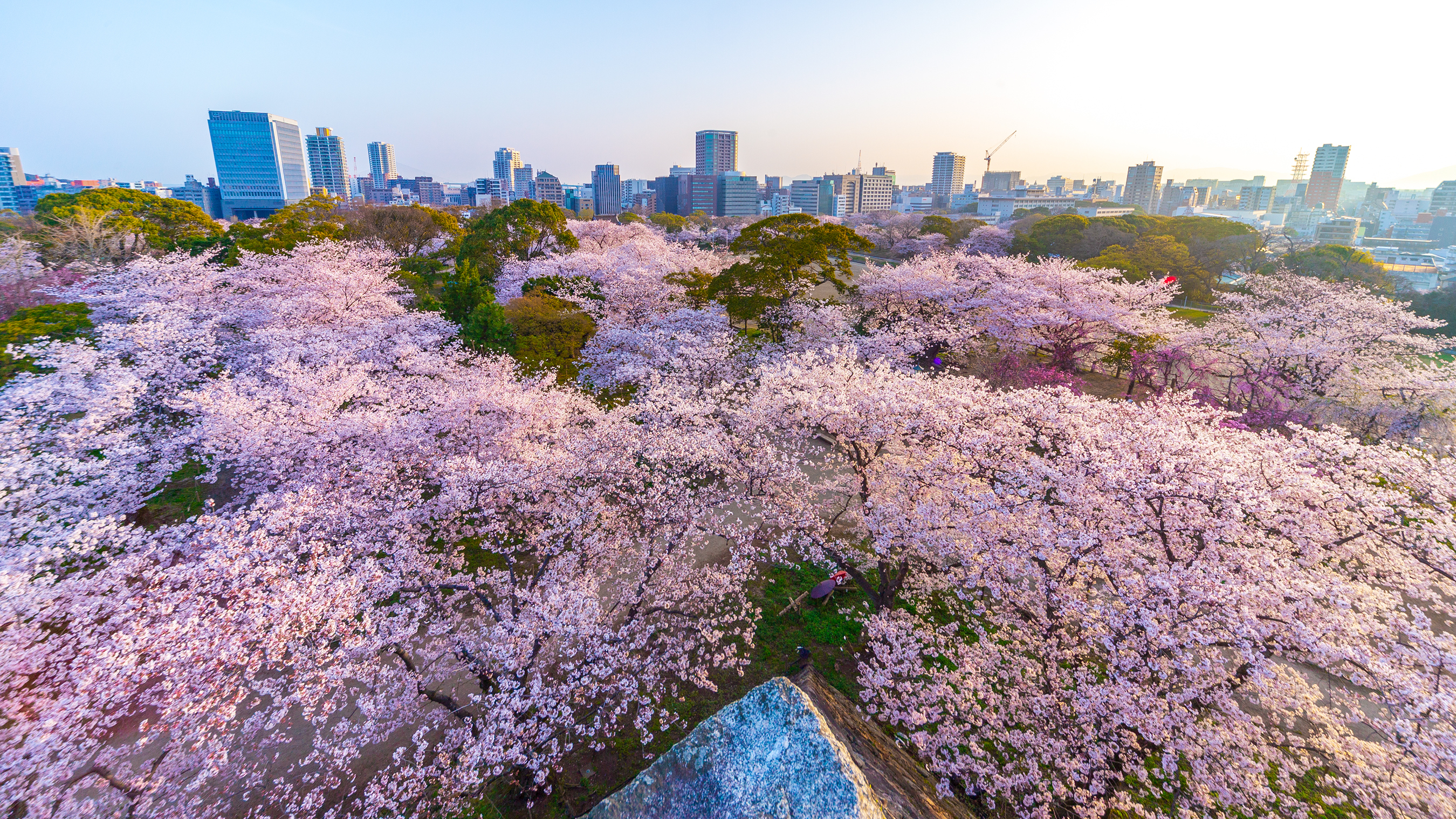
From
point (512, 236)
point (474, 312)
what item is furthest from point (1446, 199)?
point (474, 312)

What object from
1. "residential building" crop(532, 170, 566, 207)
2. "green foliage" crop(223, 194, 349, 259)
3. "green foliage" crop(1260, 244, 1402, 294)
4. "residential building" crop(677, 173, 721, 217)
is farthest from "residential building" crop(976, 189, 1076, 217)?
"green foliage" crop(223, 194, 349, 259)

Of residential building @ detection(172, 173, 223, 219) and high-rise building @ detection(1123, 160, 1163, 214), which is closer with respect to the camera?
residential building @ detection(172, 173, 223, 219)

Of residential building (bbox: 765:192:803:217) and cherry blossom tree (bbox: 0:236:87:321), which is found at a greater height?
residential building (bbox: 765:192:803:217)

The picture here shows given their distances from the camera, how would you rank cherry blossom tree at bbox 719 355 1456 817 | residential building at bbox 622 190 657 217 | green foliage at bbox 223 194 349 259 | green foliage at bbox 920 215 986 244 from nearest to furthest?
cherry blossom tree at bbox 719 355 1456 817
green foliage at bbox 223 194 349 259
green foliage at bbox 920 215 986 244
residential building at bbox 622 190 657 217

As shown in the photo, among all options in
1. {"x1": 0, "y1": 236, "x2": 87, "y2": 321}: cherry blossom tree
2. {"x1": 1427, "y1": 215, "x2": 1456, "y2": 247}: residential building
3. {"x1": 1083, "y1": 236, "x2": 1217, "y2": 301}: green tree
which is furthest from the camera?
{"x1": 1427, "y1": 215, "x2": 1456, "y2": 247}: residential building

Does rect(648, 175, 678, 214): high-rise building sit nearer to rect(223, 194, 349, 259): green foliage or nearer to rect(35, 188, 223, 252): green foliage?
rect(223, 194, 349, 259): green foliage

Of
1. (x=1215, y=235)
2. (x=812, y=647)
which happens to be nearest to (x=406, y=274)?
(x=812, y=647)

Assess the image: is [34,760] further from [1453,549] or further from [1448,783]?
[1453,549]

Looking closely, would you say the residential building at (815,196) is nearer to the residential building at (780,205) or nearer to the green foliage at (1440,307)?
the residential building at (780,205)
